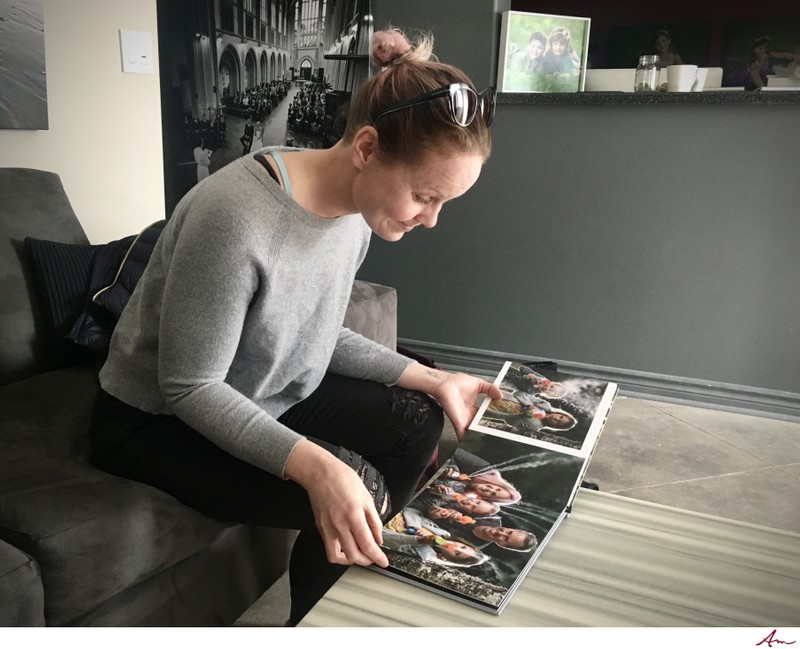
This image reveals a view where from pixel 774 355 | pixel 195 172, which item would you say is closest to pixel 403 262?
pixel 195 172

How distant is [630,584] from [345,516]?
13.0 inches

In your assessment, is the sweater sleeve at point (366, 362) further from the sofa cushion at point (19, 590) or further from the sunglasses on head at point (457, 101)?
the sofa cushion at point (19, 590)

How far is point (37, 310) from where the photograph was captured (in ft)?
4.97

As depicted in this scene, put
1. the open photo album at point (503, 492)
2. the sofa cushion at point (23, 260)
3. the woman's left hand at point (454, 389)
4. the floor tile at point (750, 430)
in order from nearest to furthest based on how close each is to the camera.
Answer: the open photo album at point (503, 492)
the woman's left hand at point (454, 389)
the sofa cushion at point (23, 260)
the floor tile at point (750, 430)

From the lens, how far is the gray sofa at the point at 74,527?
95cm

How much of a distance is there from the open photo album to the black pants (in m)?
0.16

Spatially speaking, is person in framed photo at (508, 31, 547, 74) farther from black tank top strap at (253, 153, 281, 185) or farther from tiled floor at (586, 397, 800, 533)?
black tank top strap at (253, 153, 281, 185)

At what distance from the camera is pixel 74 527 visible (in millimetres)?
971

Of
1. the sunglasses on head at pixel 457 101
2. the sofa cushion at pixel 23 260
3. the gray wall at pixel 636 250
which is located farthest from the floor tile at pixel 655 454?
the sofa cushion at pixel 23 260

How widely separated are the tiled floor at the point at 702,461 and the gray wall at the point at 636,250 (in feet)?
0.46

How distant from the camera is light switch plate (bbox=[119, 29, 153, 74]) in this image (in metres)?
1.99

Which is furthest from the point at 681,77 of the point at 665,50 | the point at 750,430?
the point at 750,430
